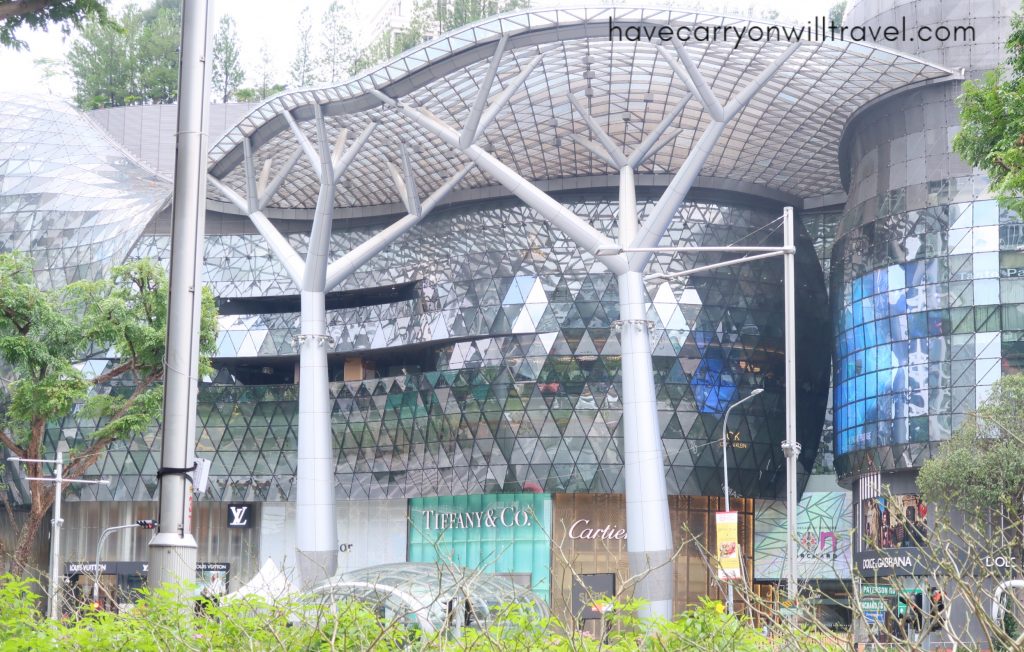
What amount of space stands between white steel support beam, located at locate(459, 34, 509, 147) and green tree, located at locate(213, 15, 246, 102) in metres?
52.6

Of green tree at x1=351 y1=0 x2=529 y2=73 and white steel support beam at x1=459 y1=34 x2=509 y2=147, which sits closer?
white steel support beam at x1=459 y1=34 x2=509 y2=147

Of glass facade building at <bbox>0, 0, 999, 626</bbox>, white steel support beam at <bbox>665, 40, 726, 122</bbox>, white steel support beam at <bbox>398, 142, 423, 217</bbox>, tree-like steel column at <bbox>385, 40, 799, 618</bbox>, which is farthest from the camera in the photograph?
white steel support beam at <bbox>398, 142, 423, 217</bbox>

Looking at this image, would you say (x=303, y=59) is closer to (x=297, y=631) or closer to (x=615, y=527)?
(x=615, y=527)

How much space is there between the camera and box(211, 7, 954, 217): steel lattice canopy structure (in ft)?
147

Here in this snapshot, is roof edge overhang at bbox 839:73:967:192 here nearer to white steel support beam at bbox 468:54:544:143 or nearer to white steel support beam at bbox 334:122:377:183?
white steel support beam at bbox 468:54:544:143

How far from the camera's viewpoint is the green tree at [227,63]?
93750 mm

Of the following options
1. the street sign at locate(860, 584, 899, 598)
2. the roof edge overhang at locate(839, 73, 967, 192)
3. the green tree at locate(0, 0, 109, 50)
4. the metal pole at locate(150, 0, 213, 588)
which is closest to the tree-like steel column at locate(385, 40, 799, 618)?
the street sign at locate(860, 584, 899, 598)

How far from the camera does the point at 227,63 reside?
94.2m

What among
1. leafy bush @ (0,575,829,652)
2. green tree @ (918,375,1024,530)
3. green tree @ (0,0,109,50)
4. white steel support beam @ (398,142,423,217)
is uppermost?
white steel support beam @ (398,142,423,217)

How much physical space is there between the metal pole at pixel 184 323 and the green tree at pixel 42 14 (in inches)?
222

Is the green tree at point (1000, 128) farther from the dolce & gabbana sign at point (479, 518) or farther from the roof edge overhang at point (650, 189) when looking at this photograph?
the dolce & gabbana sign at point (479, 518)

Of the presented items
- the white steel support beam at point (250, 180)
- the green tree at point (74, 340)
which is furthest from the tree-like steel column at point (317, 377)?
the green tree at point (74, 340)

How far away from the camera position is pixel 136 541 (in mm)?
65688

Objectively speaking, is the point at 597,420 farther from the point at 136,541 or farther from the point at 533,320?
the point at 136,541
